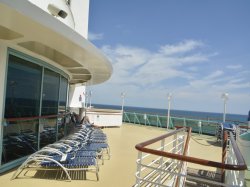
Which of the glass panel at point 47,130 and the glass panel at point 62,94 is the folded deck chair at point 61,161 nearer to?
the glass panel at point 47,130

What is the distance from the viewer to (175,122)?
17719mm

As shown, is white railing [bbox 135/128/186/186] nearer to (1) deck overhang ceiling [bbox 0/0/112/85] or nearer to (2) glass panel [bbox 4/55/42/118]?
(1) deck overhang ceiling [bbox 0/0/112/85]

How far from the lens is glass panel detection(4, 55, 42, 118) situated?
17.6 ft

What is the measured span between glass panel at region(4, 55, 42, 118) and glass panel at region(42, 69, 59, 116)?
0.36 meters

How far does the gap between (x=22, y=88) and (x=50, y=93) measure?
4.77 feet

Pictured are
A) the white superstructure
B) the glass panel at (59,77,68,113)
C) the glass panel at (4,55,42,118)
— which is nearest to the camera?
the white superstructure

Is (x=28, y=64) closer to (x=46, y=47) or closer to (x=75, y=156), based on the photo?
(x=46, y=47)

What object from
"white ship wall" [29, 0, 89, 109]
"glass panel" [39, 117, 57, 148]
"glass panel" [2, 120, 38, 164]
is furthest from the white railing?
"white ship wall" [29, 0, 89, 109]

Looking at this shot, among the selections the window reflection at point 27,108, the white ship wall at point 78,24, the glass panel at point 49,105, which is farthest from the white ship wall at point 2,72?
the white ship wall at point 78,24

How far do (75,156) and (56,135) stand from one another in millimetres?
2902

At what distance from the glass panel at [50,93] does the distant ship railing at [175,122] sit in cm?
891

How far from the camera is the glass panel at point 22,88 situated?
5.38 metres

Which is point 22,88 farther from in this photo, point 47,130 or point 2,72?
point 47,130

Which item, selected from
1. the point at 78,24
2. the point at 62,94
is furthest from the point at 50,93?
the point at 78,24
